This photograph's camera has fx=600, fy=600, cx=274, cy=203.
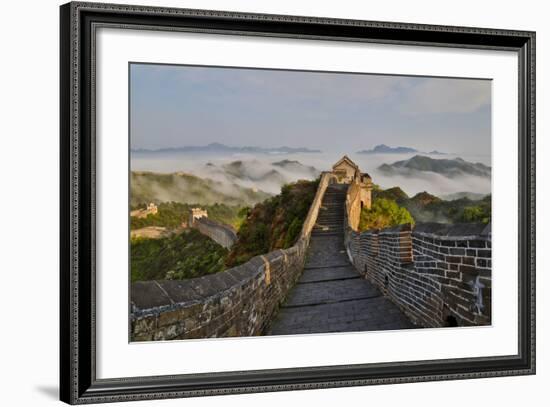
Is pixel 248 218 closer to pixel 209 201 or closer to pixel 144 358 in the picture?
pixel 209 201

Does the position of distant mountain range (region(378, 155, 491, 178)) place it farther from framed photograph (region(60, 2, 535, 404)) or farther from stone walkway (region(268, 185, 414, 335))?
stone walkway (region(268, 185, 414, 335))

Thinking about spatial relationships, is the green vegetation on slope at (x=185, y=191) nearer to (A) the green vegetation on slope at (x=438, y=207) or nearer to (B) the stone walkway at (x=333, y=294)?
(B) the stone walkway at (x=333, y=294)

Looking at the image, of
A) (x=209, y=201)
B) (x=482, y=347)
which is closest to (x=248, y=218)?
(x=209, y=201)

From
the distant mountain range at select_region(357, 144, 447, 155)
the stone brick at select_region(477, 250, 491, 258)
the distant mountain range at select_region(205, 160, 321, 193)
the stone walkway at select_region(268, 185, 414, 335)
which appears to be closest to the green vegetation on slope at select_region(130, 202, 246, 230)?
the distant mountain range at select_region(205, 160, 321, 193)

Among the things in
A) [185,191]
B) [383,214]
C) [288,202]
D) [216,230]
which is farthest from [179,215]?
[383,214]

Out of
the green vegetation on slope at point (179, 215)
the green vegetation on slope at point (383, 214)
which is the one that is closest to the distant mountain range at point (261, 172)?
the green vegetation on slope at point (179, 215)

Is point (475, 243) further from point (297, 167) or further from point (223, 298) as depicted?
point (223, 298)
